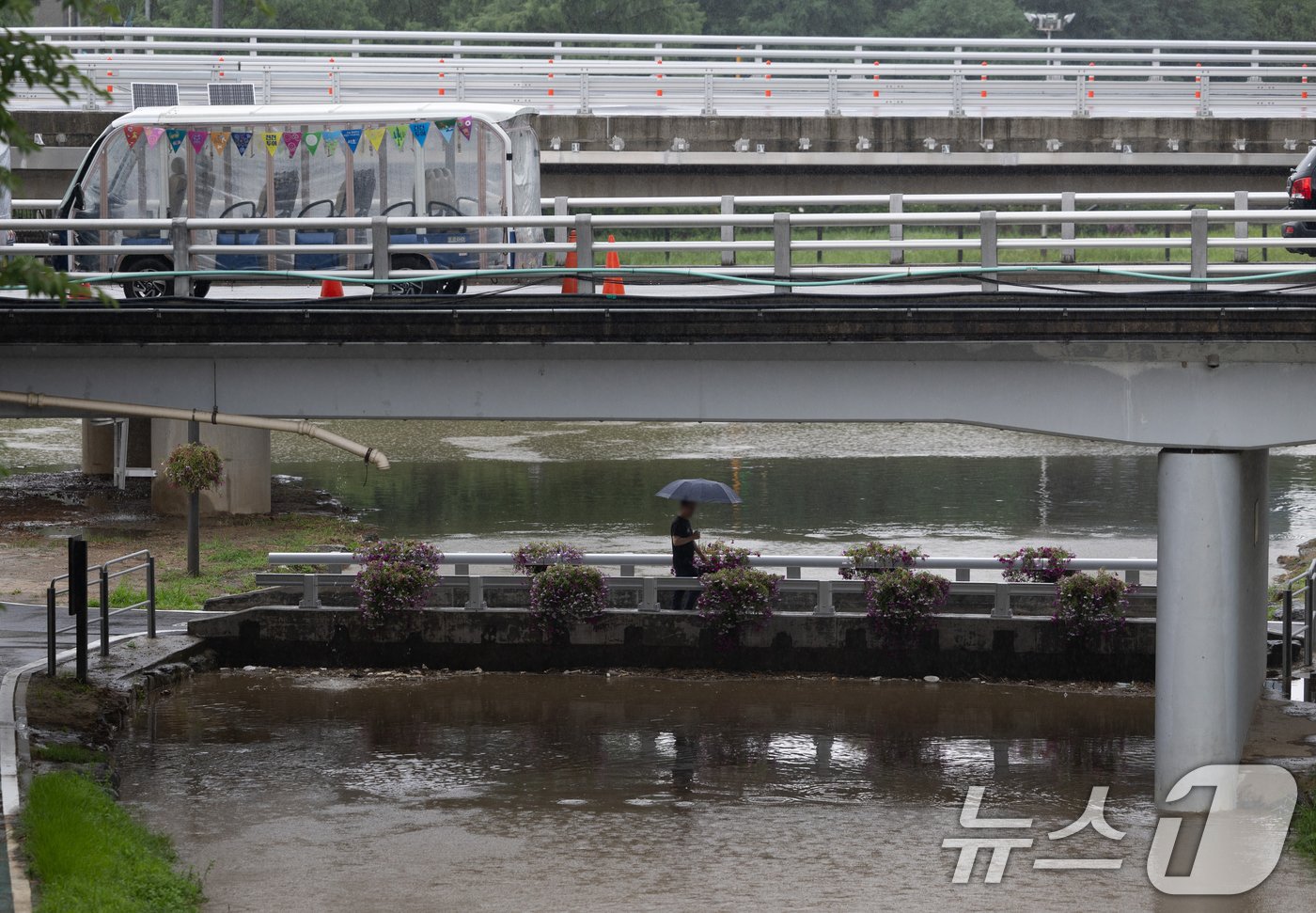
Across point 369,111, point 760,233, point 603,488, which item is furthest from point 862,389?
point 760,233

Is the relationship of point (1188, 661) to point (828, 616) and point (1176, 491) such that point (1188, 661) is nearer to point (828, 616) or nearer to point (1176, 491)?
point (1176, 491)

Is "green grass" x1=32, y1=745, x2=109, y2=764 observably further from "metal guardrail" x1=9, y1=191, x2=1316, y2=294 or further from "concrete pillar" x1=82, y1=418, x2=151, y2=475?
"concrete pillar" x1=82, y1=418, x2=151, y2=475

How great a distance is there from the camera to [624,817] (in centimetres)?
1414

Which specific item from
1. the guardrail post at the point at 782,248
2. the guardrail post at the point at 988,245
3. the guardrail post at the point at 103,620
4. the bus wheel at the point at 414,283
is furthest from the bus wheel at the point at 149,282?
the guardrail post at the point at 988,245

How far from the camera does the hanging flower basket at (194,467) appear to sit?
902 inches

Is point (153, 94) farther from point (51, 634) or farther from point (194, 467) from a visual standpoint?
point (51, 634)

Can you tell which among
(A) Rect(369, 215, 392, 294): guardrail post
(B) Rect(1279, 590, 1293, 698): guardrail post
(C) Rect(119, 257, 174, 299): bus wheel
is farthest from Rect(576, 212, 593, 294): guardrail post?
(B) Rect(1279, 590, 1293, 698): guardrail post

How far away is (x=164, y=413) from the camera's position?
1464cm

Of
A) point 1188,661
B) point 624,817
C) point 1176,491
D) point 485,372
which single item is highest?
point 485,372

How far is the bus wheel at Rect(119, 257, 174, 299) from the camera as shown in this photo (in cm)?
1700

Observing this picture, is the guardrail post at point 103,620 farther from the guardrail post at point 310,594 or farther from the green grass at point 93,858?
the green grass at point 93,858

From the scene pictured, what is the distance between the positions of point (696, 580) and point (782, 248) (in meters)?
6.00

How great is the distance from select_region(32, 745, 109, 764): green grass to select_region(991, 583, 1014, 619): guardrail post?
9.66 m

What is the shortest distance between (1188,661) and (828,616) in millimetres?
5956
